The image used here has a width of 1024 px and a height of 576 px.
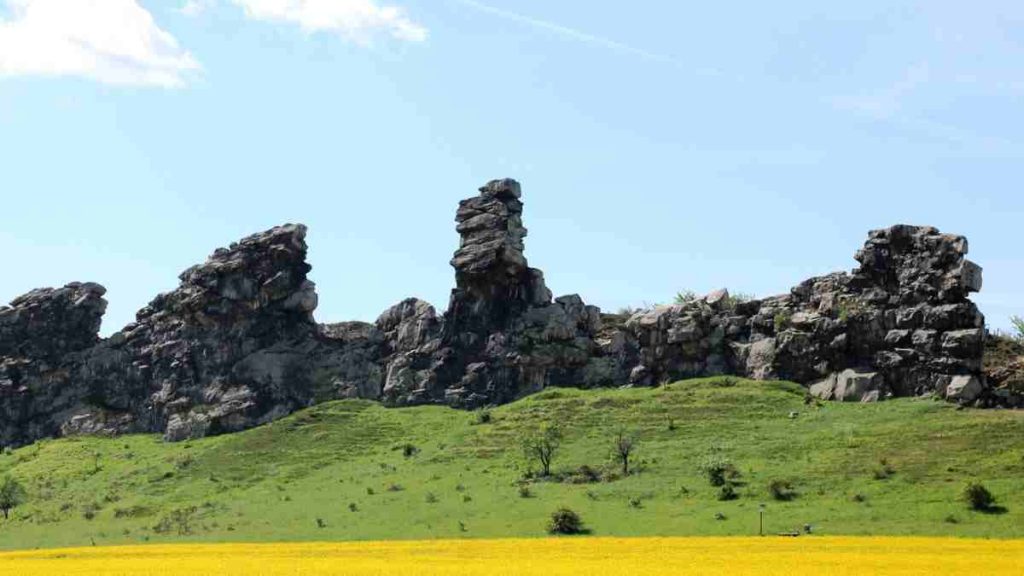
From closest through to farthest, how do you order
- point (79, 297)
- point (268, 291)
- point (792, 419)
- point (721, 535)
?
point (721, 535)
point (792, 419)
point (268, 291)
point (79, 297)

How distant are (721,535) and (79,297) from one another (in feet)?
419

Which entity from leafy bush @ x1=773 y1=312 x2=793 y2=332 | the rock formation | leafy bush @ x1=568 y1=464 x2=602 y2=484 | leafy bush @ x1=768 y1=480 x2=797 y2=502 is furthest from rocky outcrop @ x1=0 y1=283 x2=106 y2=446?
leafy bush @ x1=768 y1=480 x2=797 y2=502

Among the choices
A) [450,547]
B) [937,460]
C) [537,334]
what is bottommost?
[450,547]

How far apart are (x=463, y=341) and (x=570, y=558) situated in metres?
92.0

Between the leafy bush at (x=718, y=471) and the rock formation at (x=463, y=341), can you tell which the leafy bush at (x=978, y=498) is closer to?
the leafy bush at (x=718, y=471)

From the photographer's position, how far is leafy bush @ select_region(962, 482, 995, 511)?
270ft

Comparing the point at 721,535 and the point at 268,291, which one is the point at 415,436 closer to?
the point at 268,291

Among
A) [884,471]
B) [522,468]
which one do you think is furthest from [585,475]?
[884,471]

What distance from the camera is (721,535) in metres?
78.0

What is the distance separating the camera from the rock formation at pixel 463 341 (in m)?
126

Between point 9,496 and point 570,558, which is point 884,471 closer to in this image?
point 570,558

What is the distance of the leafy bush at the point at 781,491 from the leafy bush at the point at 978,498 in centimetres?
1334

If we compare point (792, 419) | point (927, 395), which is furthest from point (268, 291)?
point (927, 395)

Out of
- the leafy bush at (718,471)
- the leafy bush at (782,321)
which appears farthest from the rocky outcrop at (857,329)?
the leafy bush at (718,471)
